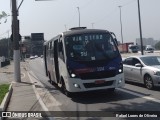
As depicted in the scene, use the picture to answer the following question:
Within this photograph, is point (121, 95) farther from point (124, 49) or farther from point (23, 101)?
point (124, 49)

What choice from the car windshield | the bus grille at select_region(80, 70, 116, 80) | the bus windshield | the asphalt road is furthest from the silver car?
the bus grille at select_region(80, 70, 116, 80)

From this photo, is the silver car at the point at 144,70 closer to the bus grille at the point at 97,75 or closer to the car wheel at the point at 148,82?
the car wheel at the point at 148,82

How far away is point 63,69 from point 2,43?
143 metres

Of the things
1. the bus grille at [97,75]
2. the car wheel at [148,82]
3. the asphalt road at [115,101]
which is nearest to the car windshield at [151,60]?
the car wheel at [148,82]

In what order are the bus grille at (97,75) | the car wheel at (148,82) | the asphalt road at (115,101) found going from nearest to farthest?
the asphalt road at (115,101) → the bus grille at (97,75) → the car wheel at (148,82)

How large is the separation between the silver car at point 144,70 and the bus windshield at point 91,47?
2.05 m

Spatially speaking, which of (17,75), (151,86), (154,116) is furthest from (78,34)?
(17,75)

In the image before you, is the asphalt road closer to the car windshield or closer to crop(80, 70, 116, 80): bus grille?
crop(80, 70, 116, 80): bus grille

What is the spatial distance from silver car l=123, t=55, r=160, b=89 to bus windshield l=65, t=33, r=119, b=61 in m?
2.05

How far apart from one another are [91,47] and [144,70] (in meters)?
3.08

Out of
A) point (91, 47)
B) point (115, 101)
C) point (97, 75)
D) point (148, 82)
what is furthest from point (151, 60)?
point (115, 101)

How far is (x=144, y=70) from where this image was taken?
49.4 feet

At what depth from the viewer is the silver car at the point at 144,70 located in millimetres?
14297

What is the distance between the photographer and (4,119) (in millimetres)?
10242
